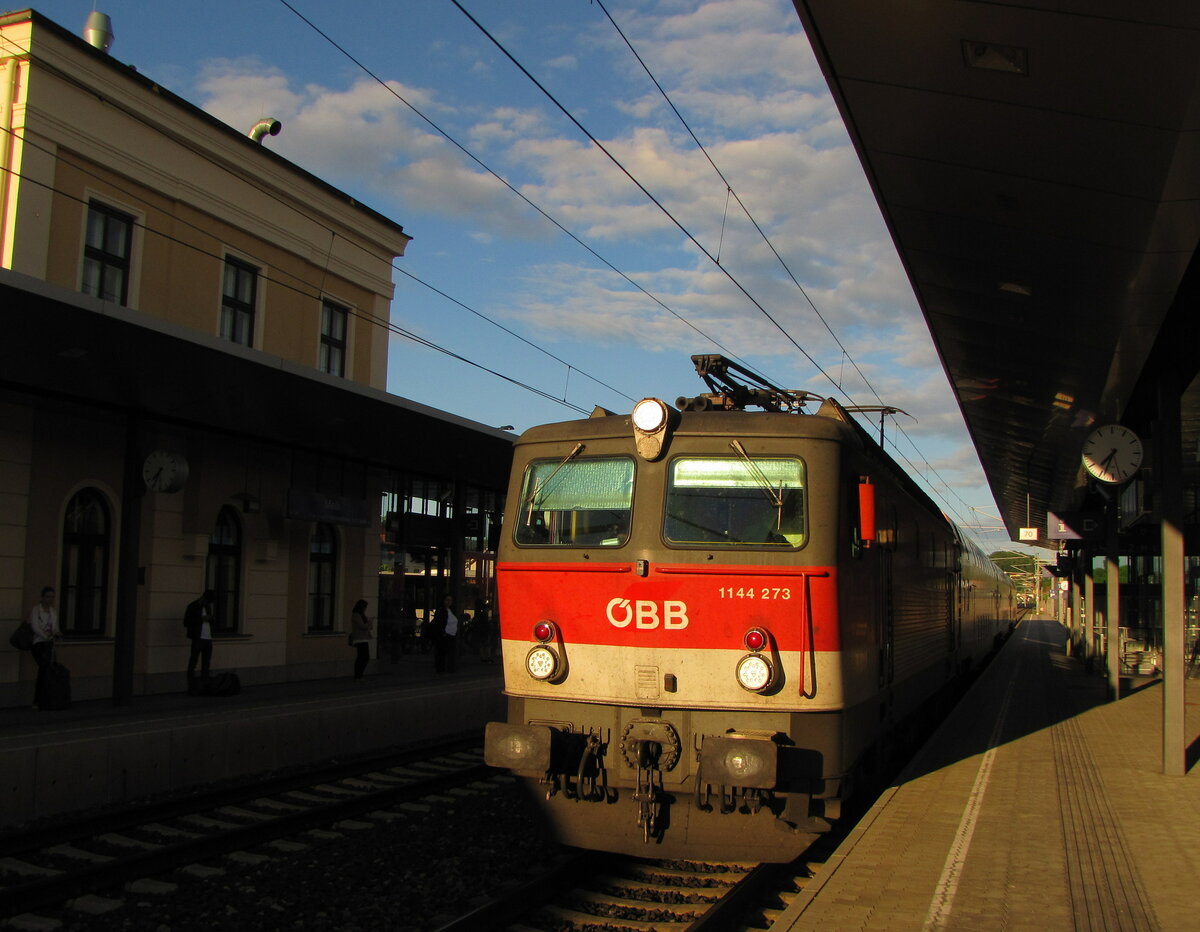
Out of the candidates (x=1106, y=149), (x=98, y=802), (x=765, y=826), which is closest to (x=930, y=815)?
(x=765, y=826)

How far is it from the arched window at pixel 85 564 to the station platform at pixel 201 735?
4.07ft

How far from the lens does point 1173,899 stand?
6.00 m

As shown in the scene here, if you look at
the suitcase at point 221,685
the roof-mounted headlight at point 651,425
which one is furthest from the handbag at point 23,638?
the roof-mounted headlight at point 651,425

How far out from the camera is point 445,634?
19.5m

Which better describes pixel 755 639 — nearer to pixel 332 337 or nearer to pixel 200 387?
pixel 200 387

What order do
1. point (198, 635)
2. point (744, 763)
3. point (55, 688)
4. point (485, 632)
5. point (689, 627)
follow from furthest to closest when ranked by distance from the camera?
point (485, 632)
point (198, 635)
point (55, 688)
point (689, 627)
point (744, 763)

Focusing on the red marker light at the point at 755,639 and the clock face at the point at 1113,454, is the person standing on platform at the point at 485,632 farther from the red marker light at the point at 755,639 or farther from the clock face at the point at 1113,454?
the red marker light at the point at 755,639

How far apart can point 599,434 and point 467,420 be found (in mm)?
9172

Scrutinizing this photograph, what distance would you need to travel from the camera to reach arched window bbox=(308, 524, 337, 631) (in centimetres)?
1972

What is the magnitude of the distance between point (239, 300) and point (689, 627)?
14174 millimetres

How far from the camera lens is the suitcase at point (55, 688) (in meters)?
13.2

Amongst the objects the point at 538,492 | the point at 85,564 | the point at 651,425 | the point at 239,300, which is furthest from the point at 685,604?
the point at 239,300

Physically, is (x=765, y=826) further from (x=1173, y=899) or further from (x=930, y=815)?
(x=1173, y=899)

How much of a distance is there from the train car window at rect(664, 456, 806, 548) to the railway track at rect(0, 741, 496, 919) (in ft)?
13.1
